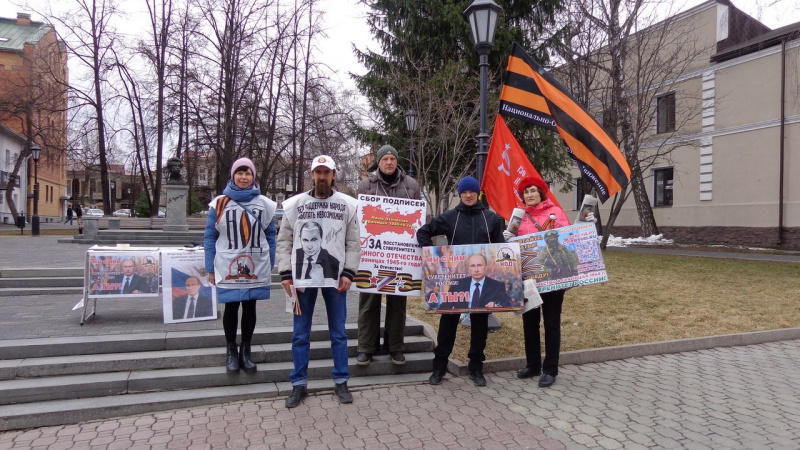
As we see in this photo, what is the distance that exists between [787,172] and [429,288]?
71.6 ft

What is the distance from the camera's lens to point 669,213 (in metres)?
25.5

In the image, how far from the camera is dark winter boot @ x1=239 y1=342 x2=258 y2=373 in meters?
5.04

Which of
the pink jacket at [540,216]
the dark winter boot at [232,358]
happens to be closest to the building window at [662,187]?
the pink jacket at [540,216]

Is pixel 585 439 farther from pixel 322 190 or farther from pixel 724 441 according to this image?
pixel 322 190

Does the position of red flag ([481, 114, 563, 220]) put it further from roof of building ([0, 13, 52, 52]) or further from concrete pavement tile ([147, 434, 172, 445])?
roof of building ([0, 13, 52, 52])

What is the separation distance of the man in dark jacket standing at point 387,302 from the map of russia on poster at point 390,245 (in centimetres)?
19

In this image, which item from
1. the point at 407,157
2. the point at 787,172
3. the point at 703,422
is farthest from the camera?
the point at 787,172

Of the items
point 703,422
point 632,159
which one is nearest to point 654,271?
point 632,159

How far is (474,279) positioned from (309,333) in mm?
1638

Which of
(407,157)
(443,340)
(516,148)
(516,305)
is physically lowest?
(443,340)

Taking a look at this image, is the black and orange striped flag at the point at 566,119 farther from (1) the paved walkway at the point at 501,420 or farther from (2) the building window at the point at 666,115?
(2) the building window at the point at 666,115

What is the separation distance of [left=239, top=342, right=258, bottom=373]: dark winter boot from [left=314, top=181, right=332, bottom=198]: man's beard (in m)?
1.67

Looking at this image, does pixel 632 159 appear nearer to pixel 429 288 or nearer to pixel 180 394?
pixel 429 288

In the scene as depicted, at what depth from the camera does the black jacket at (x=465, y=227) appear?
5.14m
